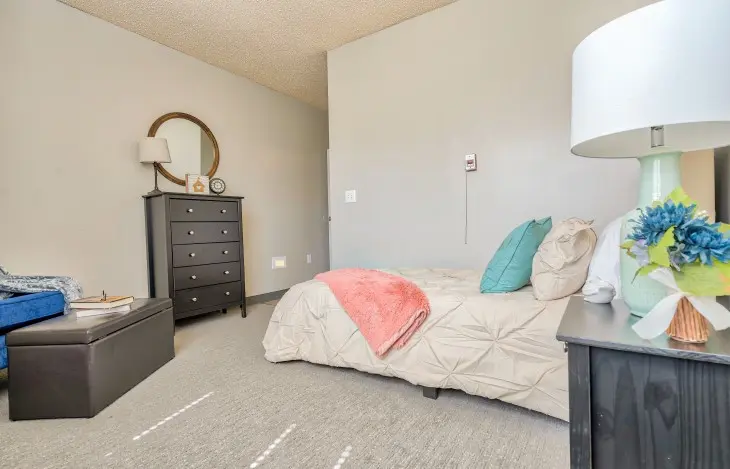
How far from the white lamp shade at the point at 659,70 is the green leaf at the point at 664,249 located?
232mm

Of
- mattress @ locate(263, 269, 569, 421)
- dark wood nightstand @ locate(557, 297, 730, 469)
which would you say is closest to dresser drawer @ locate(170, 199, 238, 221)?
mattress @ locate(263, 269, 569, 421)

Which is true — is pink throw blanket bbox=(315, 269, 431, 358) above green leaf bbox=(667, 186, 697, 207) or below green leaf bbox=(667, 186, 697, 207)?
below

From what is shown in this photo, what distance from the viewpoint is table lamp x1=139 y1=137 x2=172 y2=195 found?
3021 mm

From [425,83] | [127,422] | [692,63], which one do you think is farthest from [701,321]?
[425,83]

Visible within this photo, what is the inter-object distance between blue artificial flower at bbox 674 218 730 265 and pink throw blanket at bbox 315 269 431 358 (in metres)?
1.19

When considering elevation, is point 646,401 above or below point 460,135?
below

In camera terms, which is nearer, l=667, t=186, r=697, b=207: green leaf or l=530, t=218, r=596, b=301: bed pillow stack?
l=667, t=186, r=697, b=207: green leaf

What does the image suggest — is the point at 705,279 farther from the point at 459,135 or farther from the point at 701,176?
the point at 459,135

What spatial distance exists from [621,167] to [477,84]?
44.7 inches

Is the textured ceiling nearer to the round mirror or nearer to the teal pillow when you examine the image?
the round mirror

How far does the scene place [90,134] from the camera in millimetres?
2873

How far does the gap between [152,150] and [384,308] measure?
95.7 inches

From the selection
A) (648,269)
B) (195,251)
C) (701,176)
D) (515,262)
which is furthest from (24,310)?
(701,176)

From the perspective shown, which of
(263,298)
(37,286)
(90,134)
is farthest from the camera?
(263,298)
